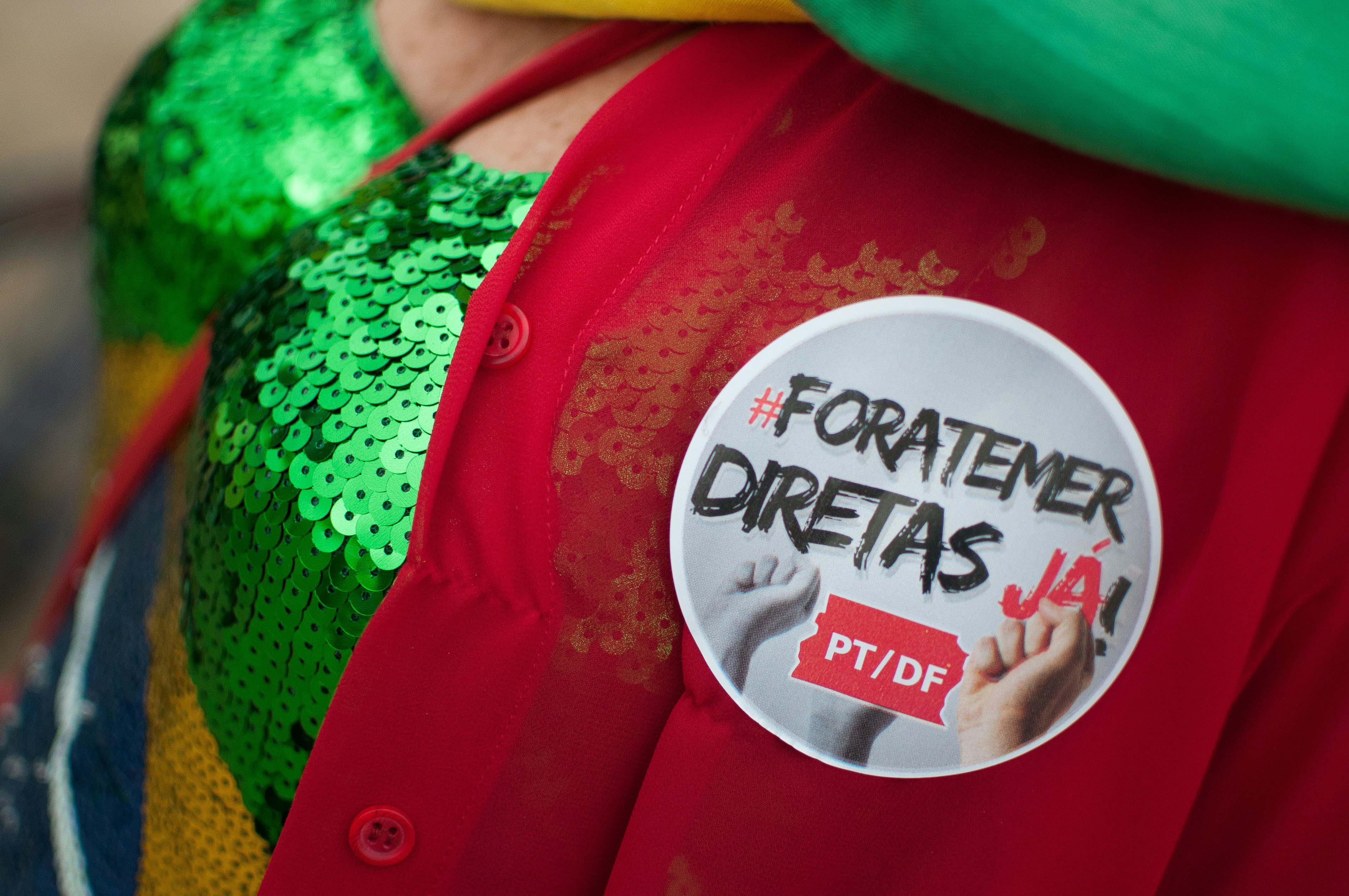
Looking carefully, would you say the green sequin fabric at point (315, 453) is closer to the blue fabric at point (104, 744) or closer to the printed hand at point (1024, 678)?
the blue fabric at point (104, 744)

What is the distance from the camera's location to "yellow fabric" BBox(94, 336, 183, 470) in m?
0.75

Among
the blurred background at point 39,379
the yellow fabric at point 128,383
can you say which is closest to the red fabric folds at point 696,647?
the yellow fabric at point 128,383

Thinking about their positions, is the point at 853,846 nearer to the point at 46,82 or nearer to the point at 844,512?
the point at 844,512

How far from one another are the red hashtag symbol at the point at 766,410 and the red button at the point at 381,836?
233 mm

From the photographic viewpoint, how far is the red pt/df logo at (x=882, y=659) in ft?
1.24

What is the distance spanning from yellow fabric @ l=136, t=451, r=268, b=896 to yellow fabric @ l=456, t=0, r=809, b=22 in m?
0.35

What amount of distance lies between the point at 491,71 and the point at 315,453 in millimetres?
325

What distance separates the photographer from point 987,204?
391 mm

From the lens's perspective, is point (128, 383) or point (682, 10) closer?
point (682, 10)

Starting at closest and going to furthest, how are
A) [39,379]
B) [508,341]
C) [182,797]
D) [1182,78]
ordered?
1. [1182,78]
2. [508,341]
3. [182,797]
4. [39,379]

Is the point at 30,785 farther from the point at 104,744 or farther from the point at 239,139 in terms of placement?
the point at 239,139

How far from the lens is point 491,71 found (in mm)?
614

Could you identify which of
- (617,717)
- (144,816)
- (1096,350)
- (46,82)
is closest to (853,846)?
(617,717)

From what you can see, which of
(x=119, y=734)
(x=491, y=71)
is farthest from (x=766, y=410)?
(x=119, y=734)
